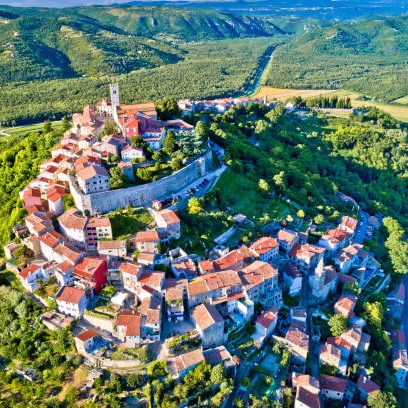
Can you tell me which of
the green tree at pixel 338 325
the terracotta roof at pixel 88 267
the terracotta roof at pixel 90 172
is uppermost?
the terracotta roof at pixel 90 172

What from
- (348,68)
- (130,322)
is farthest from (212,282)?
(348,68)

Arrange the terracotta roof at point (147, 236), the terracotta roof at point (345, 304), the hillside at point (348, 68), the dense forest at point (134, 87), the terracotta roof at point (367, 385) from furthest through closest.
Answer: the hillside at point (348, 68) < the dense forest at point (134, 87) < the terracotta roof at point (345, 304) < the terracotta roof at point (147, 236) < the terracotta roof at point (367, 385)

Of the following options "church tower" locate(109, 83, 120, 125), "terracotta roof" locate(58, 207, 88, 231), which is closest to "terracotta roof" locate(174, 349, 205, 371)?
"terracotta roof" locate(58, 207, 88, 231)

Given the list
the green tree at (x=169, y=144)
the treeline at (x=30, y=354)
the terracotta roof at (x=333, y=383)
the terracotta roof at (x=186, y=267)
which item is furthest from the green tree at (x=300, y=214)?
the treeline at (x=30, y=354)

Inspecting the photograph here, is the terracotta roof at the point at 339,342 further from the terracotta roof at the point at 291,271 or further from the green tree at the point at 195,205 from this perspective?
the green tree at the point at 195,205

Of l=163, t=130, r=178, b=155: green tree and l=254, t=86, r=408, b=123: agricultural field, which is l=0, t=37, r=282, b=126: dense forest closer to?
l=254, t=86, r=408, b=123: agricultural field

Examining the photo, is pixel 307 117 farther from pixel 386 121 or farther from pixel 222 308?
pixel 222 308

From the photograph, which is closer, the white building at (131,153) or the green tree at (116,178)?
the green tree at (116,178)
